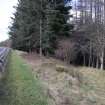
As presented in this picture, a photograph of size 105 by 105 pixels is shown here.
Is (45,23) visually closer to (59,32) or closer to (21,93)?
(59,32)

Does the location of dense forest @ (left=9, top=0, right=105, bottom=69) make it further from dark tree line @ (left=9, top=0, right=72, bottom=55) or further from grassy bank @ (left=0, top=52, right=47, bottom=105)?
grassy bank @ (left=0, top=52, right=47, bottom=105)

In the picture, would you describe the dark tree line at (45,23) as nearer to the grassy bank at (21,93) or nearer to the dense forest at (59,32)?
the dense forest at (59,32)

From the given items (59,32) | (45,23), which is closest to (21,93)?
(45,23)

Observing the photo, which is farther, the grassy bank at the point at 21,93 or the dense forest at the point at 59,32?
the dense forest at the point at 59,32

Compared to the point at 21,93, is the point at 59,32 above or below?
above

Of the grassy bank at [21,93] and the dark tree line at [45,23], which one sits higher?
the dark tree line at [45,23]

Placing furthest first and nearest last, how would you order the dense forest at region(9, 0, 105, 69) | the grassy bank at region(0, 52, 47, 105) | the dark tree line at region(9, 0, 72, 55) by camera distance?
the dense forest at region(9, 0, 105, 69) < the dark tree line at region(9, 0, 72, 55) < the grassy bank at region(0, 52, 47, 105)

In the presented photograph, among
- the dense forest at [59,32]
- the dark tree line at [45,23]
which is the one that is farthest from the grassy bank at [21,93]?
the dense forest at [59,32]

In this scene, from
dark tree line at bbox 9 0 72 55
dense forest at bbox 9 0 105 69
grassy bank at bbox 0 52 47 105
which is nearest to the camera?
grassy bank at bbox 0 52 47 105

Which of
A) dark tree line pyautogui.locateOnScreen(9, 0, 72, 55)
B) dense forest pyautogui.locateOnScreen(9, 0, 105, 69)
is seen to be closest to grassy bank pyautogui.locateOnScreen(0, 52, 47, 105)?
dark tree line pyautogui.locateOnScreen(9, 0, 72, 55)

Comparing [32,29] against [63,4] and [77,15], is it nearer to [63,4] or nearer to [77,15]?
[63,4]

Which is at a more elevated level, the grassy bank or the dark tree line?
the dark tree line

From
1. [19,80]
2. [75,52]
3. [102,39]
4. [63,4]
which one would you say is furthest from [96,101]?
[75,52]

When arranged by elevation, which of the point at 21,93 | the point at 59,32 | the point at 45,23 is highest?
the point at 45,23
